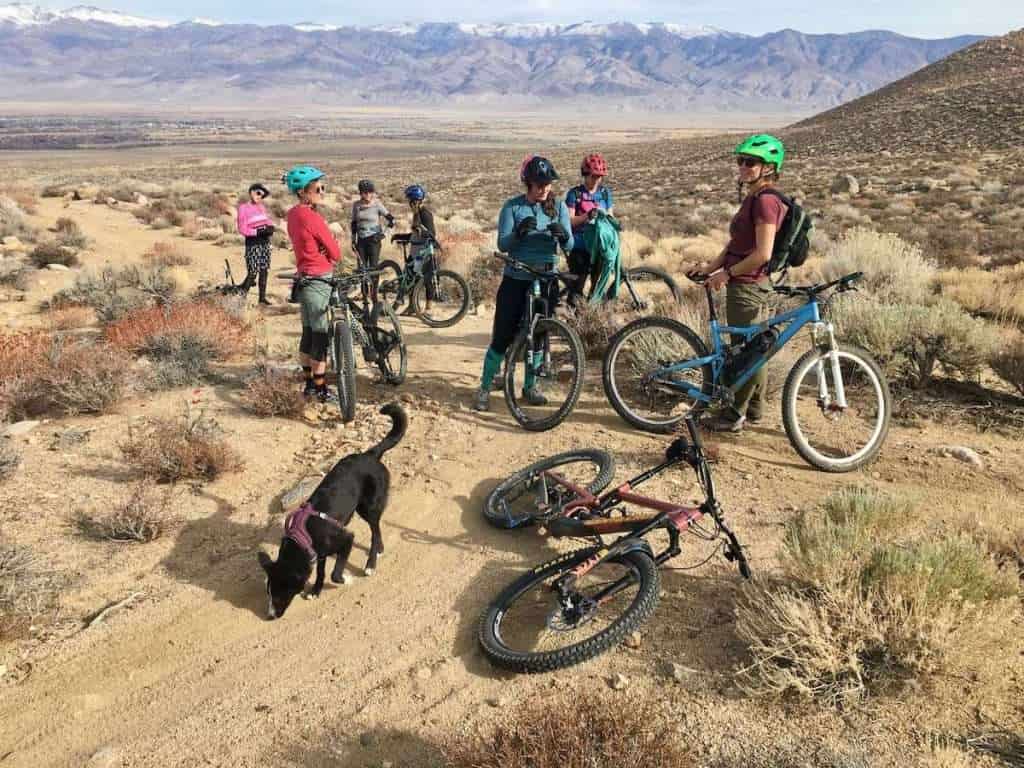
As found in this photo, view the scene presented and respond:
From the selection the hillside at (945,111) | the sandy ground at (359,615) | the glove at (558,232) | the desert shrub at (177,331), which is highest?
the hillside at (945,111)

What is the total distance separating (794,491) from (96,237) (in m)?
18.3

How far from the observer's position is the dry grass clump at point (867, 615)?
2840mm

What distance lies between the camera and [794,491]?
14.8 ft

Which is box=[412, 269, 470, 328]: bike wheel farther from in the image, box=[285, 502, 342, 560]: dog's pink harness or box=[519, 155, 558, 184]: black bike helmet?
box=[285, 502, 342, 560]: dog's pink harness

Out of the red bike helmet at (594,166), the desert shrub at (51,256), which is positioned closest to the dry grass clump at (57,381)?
the red bike helmet at (594,166)

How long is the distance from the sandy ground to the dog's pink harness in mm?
399

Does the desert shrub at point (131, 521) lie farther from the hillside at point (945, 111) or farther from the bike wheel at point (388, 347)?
the hillside at point (945, 111)

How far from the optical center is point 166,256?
14.7 m

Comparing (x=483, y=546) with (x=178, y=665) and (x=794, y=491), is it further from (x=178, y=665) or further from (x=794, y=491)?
(x=794, y=491)

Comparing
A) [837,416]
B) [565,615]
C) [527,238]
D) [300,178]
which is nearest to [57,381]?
[300,178]

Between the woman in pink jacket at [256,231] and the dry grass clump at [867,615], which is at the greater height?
the woman in pink jacket at [256,231]

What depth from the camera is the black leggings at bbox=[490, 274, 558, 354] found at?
5.66 meters

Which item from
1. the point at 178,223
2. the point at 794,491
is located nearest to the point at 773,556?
the point at 794,491

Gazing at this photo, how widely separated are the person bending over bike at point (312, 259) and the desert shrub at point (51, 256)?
34.9 feet
